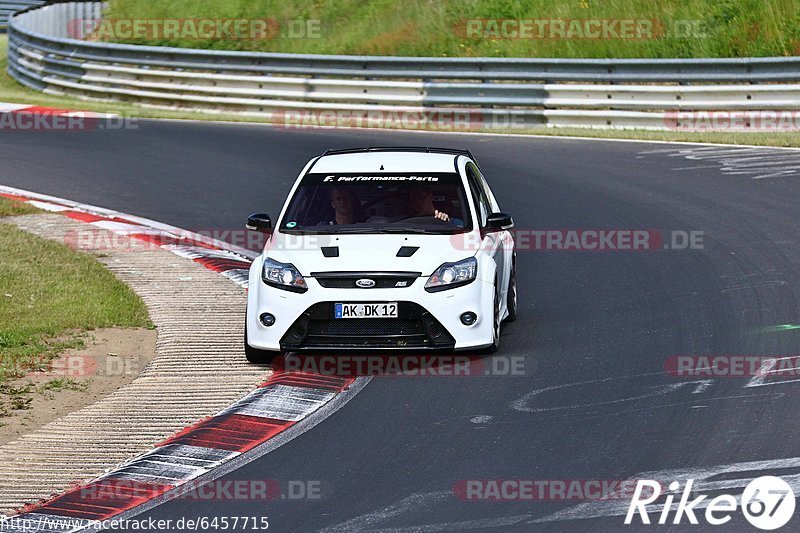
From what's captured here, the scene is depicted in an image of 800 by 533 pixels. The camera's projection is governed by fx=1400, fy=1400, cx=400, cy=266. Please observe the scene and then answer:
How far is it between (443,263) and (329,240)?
926 mm

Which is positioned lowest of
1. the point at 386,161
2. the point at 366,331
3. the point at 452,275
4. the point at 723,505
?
the point at 723,505

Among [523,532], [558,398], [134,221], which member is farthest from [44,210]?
[523,532]

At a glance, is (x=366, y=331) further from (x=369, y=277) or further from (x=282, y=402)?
(x=282, y=402)

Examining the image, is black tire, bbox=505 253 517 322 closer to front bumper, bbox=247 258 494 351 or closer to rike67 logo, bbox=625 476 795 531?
front bumper, bbox=247 258 494 351

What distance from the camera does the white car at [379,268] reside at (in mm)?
9898

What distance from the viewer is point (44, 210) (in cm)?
1672

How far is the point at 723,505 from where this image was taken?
691 cm

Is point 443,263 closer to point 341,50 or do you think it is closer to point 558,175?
point 558,175

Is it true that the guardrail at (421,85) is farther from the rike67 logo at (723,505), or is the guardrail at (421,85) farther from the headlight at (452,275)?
the rike67 logo at (723,505)

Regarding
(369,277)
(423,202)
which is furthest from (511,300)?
(369,277)

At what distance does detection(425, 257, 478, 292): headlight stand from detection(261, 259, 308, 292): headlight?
0.92 m

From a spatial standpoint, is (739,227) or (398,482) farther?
(739,227)

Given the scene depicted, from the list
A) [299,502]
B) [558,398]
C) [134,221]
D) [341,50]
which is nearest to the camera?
[299,502]

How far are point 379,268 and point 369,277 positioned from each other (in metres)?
0.10
